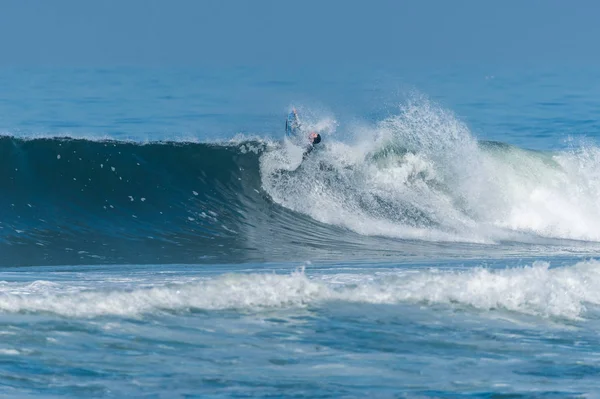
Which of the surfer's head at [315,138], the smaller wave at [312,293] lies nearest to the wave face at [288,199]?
the surfer's head at [315,138]

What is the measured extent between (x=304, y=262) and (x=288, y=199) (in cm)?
333

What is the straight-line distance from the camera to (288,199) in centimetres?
1451

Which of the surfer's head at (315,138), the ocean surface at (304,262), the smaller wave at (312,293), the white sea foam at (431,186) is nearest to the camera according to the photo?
the ocean surface at (304,262)

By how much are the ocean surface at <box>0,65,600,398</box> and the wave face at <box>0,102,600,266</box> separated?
4 centimetres

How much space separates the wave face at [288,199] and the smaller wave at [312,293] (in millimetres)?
2728

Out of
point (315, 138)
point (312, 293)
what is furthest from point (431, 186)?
point (312, 293)

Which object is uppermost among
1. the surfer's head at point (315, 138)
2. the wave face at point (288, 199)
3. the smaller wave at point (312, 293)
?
the surfer's head at point (315, 138)

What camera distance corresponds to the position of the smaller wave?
820 centimetres

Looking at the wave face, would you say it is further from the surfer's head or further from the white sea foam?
the surfer's head

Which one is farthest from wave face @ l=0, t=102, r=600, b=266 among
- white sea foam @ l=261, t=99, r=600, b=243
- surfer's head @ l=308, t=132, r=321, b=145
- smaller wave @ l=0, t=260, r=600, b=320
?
smaller wave @ l=0, t=260, r=600, b=320

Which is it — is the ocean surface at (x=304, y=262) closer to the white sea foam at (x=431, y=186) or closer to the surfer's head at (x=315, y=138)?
the white sea foam at (x=431, y=186)

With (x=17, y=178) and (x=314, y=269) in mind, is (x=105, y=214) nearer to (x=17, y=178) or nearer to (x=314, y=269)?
(x=17, y=178)

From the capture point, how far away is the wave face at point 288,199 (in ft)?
41.1

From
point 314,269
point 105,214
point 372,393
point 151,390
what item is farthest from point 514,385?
point 105,214
